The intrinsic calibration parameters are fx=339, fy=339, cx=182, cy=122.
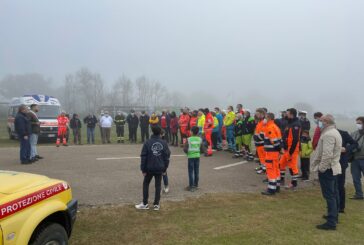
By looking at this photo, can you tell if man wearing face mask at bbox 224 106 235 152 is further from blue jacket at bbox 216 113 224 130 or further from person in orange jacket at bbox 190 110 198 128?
person in orange jacket at bbox 190 110 198 128

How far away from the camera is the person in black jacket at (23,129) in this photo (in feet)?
37.7

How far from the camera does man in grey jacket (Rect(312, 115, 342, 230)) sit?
625 centimetres

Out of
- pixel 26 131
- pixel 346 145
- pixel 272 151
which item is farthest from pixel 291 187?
pixel 26 131

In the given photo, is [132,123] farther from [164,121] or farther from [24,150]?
[24,150]

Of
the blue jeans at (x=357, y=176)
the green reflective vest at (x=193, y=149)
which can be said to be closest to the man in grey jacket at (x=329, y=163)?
the blue jeans at (x=357, y=176)

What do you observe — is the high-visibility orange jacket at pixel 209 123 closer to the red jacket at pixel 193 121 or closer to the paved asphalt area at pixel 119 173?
the red jacket at pixel 193 121

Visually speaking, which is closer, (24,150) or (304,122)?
(304,122)

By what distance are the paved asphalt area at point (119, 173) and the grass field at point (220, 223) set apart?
87cm

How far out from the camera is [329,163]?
20.5 ft

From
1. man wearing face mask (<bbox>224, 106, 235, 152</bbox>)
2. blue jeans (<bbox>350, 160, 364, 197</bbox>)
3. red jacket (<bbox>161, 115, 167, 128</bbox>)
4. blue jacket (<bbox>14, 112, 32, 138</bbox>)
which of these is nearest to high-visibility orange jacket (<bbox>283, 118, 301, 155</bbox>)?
blue jeans (<bbox>350, 160, 364, 197</bbox>)

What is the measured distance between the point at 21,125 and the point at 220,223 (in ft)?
26.6

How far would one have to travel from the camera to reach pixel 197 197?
8344mm

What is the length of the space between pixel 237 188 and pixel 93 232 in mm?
4720

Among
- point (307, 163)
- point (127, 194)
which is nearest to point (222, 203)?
point (127, 194)
